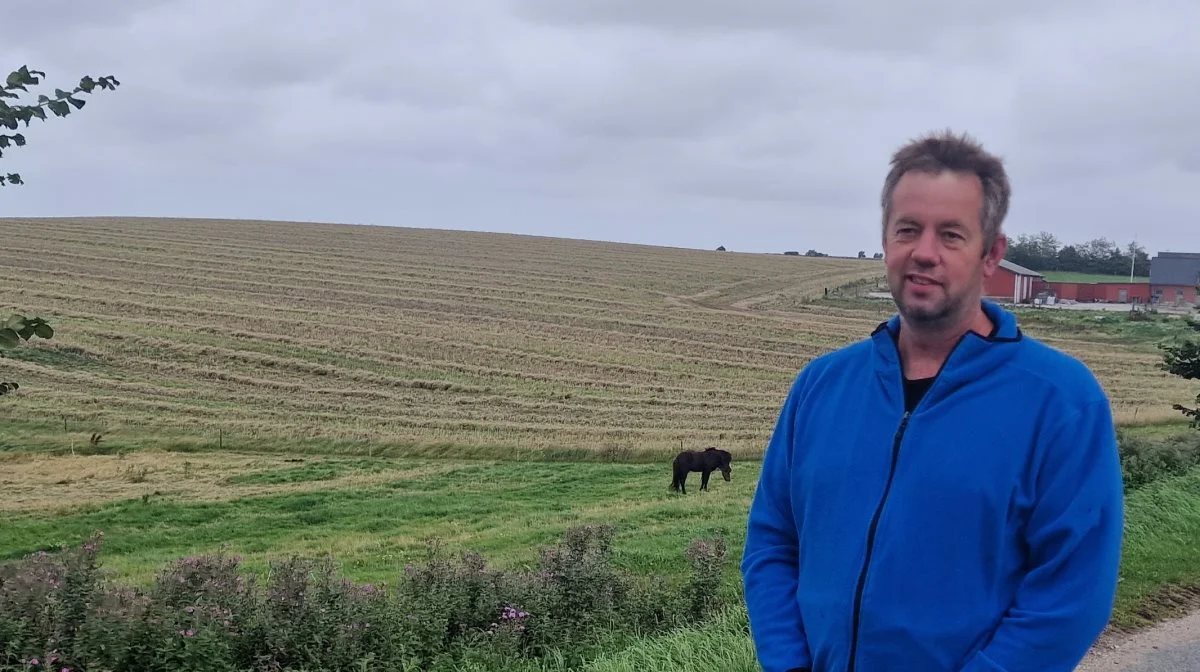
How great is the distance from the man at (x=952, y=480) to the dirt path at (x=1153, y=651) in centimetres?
393

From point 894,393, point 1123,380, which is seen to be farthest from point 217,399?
Answer: point 1123,380

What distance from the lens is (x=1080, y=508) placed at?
226 centimetres

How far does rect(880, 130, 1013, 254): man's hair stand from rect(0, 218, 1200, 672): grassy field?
2.92m

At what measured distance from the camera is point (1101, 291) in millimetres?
71750

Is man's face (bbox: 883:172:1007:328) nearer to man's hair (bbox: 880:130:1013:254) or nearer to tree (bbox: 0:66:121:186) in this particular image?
man's hair (bbox: 880:130:1013:254)

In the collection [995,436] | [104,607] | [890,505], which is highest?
[995,436]

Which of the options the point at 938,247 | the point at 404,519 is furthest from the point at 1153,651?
the point at 404,519

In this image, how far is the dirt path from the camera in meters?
5.77

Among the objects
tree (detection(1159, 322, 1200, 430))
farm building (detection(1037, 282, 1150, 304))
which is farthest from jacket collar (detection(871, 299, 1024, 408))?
farm building (detection(1037, 282, 1150, 304))

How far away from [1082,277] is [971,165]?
3597 inches

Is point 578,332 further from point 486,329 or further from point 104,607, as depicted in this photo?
point 104,607

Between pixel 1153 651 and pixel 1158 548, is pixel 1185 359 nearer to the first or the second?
pixel 1158 548

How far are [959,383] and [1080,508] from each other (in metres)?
0.39

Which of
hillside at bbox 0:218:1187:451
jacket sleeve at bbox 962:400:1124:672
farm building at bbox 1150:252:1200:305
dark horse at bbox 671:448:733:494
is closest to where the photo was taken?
jacket sleeve at bbox 962:400:1124:672
